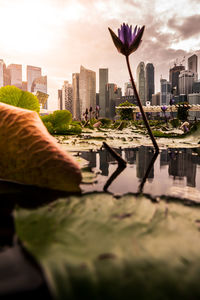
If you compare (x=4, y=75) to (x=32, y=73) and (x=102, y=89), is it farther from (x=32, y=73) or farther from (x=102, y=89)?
(x=102, y=89)

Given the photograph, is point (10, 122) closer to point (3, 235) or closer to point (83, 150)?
point (3, 235)

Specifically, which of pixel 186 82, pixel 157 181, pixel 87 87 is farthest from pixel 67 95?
pixel 157 181

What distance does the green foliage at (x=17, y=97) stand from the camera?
0.58 meters

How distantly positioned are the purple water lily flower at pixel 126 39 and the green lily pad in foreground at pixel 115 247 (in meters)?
0.53

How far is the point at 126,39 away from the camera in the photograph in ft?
1.93

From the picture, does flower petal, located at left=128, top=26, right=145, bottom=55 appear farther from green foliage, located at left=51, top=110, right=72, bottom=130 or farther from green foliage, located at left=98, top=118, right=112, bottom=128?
green foliage, located at left=98, top=118, right=112, bottom=128

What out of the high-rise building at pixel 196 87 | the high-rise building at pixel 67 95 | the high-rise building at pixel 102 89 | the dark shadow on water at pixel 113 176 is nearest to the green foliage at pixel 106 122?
A: the dark shadow on water at pixel 113 176

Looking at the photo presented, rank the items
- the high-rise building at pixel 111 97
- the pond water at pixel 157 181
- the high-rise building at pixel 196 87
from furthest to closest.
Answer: the high-rise building at pixel 196 87, the high-rise building at pixel 111 97, the pond water at pixel 157 181

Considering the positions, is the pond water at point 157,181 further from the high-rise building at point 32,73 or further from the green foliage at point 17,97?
the high-rise building at point 32,73

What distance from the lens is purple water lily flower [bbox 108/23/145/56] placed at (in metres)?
0.57

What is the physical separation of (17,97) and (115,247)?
0.59 metres

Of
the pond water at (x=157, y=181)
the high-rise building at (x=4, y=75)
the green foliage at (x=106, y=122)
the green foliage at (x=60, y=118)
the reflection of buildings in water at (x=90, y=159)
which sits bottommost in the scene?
the pond water at (x=157, y=181)

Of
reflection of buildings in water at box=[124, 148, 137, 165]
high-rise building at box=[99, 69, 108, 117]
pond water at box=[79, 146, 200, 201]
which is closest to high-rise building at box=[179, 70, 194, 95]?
high-rise building at box=[99, 69, 108, 117]

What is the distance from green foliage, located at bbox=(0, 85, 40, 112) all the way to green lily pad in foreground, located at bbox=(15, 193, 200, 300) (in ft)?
1.63
